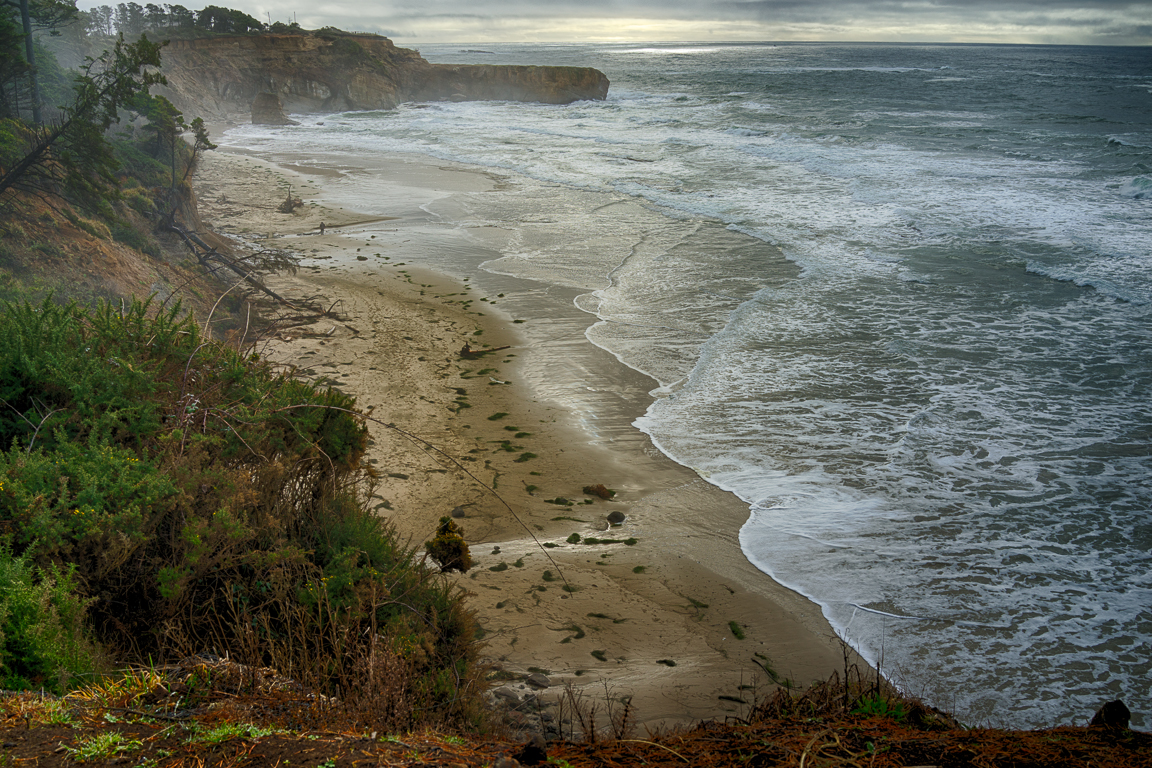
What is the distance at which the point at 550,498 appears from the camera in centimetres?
542

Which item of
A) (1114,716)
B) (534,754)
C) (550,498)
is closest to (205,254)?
(550,498)

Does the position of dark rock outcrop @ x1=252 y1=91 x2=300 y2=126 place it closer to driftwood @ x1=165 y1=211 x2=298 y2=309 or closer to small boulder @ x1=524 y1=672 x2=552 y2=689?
driftwood @ x1=165 y1=211 x2=298 y2=309

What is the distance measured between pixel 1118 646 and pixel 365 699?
4288mm

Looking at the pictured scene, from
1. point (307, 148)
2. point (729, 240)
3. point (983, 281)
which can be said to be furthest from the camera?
point (307, 148)

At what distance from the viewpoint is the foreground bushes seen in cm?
258

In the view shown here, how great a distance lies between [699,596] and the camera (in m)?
4.42

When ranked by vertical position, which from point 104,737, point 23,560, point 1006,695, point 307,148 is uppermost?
point 307,148

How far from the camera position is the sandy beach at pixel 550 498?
12.4 ft

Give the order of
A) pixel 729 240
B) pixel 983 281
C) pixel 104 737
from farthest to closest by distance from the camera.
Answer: pixel 729 240 → pixel 983 281 → pixel 104 737

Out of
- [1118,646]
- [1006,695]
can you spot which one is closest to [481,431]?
[1006,695]

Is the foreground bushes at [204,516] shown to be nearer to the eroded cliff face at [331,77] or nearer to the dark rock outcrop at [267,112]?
the eroded cliff face at [331,77]

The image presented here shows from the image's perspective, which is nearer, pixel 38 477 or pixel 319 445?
pixel 38 477

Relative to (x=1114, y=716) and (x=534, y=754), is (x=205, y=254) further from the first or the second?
(x=1114, y=716)

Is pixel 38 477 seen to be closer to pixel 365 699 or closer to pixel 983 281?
pixel 365 699
